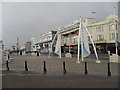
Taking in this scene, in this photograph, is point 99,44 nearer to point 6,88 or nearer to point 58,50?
point 58,50

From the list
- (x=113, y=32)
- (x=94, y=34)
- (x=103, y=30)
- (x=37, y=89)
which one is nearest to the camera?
(x=37, y=89)

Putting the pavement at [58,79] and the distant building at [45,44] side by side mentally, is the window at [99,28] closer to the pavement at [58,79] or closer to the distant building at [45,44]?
the distant building at [45,44]

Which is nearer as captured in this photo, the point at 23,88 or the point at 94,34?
the point at 23,88

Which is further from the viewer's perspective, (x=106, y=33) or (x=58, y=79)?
(x=106, y=33)

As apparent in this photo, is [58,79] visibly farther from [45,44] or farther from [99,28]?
[45,44]

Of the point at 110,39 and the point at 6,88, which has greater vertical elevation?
the point at 110,39

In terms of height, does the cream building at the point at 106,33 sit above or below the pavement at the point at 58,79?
above

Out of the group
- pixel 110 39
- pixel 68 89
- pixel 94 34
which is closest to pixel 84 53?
pixel 68 89

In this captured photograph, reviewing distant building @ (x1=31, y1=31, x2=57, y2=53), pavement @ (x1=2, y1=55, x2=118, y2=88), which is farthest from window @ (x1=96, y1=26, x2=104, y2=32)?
pavement @ (x1=2, y1=55, x2=118, y2=88)

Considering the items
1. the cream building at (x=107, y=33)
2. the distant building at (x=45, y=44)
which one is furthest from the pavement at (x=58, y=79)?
the distant building at (x=45, y=44)

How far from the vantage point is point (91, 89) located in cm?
720

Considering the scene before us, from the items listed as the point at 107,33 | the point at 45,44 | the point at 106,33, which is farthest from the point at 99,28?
the point at 45,44

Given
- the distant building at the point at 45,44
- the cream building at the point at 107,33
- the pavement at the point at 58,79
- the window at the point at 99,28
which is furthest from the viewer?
the distant building at the point at 45,44

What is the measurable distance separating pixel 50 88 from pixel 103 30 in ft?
172
